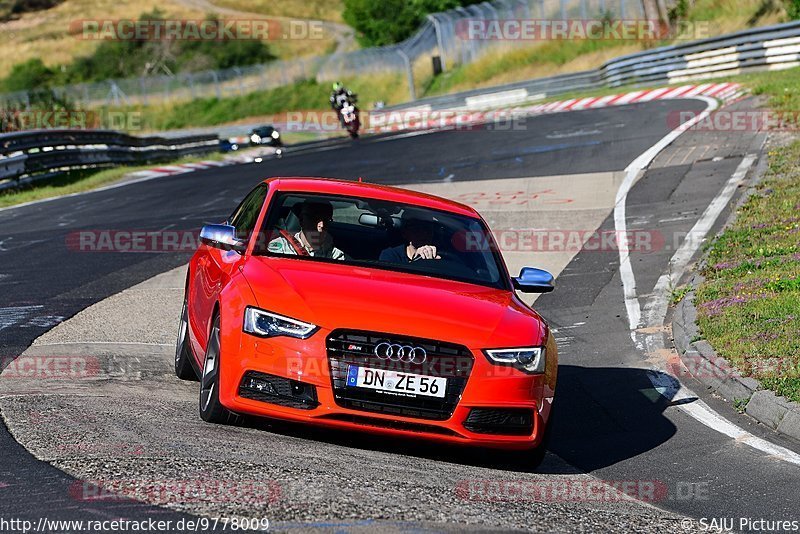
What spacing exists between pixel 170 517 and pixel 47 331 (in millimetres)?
5426

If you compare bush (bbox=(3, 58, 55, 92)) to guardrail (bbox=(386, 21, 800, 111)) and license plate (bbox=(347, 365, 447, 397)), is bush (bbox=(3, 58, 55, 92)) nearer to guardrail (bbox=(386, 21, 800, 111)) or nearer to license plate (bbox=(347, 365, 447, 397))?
guardrail (bbox=(386, 21, 800, 111))

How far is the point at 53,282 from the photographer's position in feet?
42.1

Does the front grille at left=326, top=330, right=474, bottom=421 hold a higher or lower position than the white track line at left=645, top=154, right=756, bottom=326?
higher

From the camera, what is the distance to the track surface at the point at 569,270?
271 inches

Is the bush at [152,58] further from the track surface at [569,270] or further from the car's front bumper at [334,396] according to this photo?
the car's front bumper at [334,396]

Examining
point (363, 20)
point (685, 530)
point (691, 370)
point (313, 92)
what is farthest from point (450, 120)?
point (363, 20)

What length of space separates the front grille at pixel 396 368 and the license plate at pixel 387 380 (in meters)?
0.02

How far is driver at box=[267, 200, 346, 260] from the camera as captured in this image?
25.6 ft

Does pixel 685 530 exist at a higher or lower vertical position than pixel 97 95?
higher

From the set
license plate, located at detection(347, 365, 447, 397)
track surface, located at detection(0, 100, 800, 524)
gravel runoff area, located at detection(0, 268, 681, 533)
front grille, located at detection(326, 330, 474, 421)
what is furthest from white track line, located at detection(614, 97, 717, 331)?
license plate, located at detection(347, 365, 447, 397)

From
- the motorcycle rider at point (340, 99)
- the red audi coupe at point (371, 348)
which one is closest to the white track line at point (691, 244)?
the red audi coupe at point (371, 348)

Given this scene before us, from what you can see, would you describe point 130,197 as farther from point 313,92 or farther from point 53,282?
point 313,92

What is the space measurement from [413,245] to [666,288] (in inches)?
227

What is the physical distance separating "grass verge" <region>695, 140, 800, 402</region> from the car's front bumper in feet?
8.00
